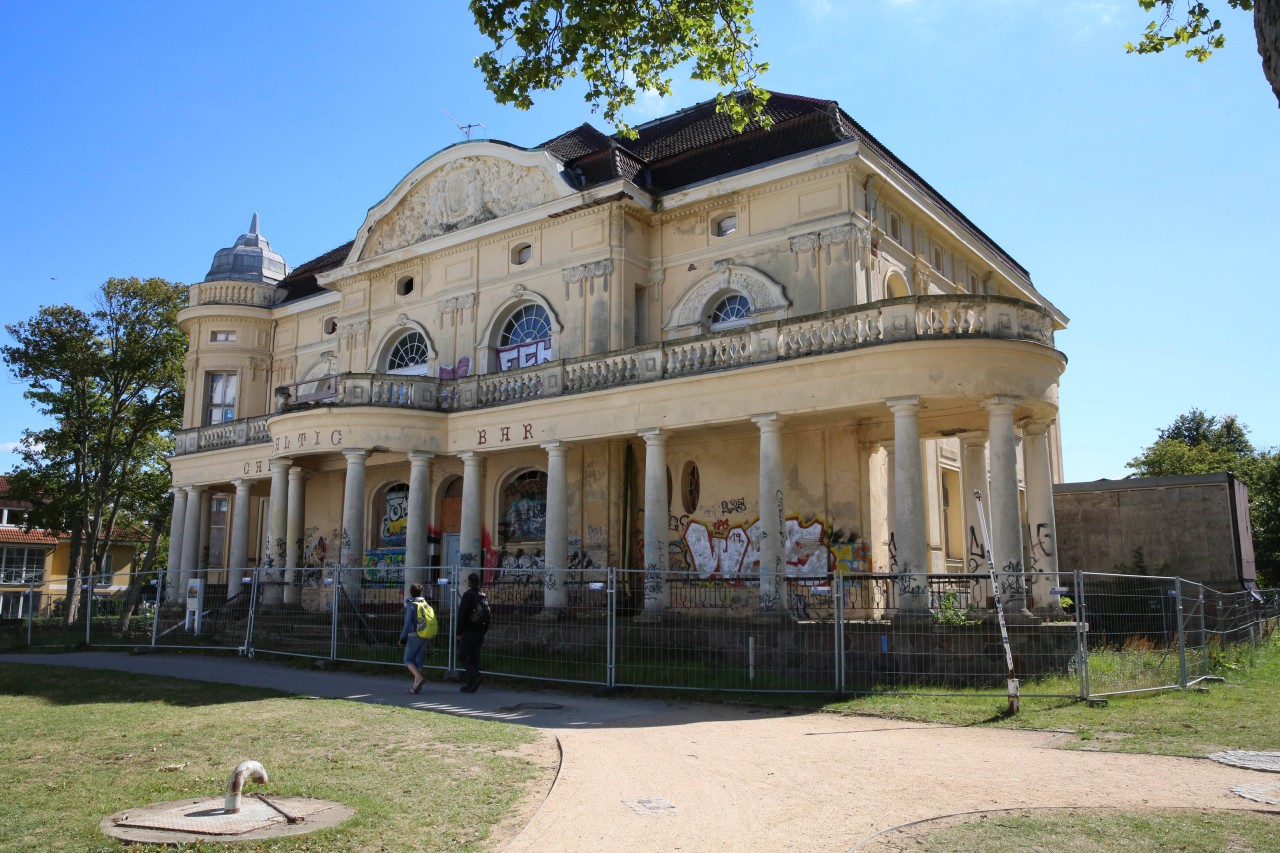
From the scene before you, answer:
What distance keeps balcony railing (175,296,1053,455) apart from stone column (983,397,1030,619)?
1.29 meters

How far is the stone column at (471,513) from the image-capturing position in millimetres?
21953

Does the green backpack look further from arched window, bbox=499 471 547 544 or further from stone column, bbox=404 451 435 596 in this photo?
arched window, bbox=499 471 547 544

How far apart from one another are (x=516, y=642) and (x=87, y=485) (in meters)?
25.2

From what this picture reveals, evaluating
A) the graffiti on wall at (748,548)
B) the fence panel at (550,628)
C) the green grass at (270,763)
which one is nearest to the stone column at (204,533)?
the fence panel at (550,628)

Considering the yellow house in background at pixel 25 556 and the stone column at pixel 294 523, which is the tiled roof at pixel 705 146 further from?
the yellow house in background at pixel 25 556

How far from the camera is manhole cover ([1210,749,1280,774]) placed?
8.40 meters

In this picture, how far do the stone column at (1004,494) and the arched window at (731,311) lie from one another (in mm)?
6868

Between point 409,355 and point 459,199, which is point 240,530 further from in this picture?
point 459,199

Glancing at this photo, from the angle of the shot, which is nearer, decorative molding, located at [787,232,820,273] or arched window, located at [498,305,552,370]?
decorative molding, located at [787,232,820,273]

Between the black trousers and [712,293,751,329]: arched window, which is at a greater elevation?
[712,293,751,329]: arched window

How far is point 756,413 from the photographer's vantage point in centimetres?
1770

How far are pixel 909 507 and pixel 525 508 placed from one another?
11411 millimetres

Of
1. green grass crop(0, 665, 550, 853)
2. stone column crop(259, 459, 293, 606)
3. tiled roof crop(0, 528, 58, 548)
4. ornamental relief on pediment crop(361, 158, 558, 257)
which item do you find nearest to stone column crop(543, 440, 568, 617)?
ornamental relief on pediment crop(361, 158, 558, 257)

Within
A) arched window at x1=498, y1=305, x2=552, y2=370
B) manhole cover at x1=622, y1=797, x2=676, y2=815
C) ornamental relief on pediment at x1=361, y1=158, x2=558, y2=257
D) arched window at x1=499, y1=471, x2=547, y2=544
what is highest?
ornamental relief on pediment at x1=361, y1=158, x2=558, y2=257
